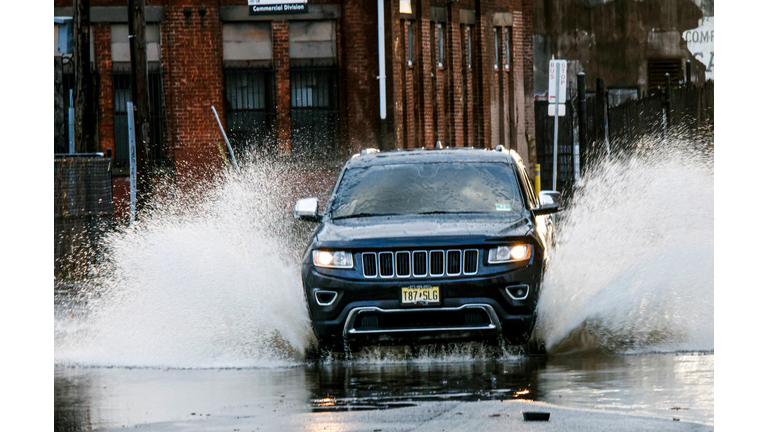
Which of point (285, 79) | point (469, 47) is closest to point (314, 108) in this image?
point (285, 79)

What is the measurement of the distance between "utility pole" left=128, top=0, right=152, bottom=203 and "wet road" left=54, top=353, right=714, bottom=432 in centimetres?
1405

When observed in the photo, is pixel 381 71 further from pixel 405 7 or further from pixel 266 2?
pixel 266 2

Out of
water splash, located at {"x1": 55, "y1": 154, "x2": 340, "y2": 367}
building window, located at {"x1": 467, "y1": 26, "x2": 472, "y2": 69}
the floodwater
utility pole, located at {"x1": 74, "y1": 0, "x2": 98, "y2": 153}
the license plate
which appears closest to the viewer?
the floodwater

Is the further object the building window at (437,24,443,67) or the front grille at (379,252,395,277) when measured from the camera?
the building window at (437,24,443,67)

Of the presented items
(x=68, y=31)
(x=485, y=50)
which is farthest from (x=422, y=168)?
(x=485, y=50)

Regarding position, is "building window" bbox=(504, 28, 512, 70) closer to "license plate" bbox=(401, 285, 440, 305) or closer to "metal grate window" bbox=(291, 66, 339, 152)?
"metal grate window" bbox=(291, 66, 339, 152)

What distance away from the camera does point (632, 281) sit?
467 inches

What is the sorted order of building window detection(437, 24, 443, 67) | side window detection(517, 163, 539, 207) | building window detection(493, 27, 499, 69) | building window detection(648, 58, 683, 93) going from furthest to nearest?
building window detection(648, 58, 683, 93), building window detection(493, 27, 499, 69), building window detection(437, 24, 443, 67), side window detection(517, 163, 539, 207)

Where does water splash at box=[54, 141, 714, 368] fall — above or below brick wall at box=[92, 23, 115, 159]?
below

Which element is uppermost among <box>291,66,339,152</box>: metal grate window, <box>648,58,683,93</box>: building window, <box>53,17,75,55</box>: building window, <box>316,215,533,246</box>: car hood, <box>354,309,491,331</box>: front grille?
<box>53,17,75,55</box>: building window

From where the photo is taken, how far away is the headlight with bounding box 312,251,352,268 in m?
10.2

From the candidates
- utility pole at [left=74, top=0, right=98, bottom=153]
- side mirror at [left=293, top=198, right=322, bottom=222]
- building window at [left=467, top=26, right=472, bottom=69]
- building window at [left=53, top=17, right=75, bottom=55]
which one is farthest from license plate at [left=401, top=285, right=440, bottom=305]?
building window at [left=467, top=26, right=472, bottom=69]
